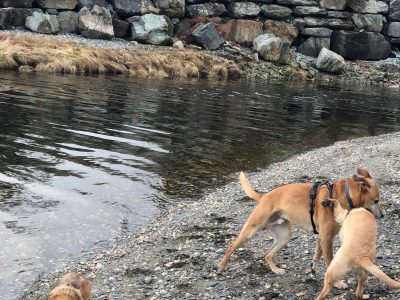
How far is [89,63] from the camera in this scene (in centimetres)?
3198

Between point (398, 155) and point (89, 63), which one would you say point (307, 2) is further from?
point (398, 155)

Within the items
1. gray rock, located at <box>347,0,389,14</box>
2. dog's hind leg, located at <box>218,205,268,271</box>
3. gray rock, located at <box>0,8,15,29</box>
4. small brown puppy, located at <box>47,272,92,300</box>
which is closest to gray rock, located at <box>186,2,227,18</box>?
gray rock, located at <box>347,0,389,14</box>

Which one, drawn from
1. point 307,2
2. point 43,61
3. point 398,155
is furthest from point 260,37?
point 398,155

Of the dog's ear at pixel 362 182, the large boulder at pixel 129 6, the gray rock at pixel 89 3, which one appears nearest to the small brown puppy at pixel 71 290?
the dog's ear at pixel 362 182

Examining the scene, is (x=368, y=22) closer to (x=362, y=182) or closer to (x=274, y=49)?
(x=274, y=49)

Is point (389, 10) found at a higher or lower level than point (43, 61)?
higher

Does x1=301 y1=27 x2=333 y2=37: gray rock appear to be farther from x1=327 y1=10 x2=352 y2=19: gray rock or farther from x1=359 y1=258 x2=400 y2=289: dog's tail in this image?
x1=359 y1=258 x2=400 y2=289: dog's tail

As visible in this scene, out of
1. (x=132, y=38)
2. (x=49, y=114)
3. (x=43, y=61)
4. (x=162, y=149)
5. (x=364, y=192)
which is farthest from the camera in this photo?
(x=132, y=38)

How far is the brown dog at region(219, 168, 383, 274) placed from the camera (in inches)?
238

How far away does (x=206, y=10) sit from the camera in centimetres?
4794

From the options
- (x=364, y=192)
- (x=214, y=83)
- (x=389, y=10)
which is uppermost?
(x=389, y=10)

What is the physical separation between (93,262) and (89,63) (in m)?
26.5

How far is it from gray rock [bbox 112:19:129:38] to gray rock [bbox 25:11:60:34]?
519 centimetres

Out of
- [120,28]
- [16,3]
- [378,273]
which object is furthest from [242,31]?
[378,273]
